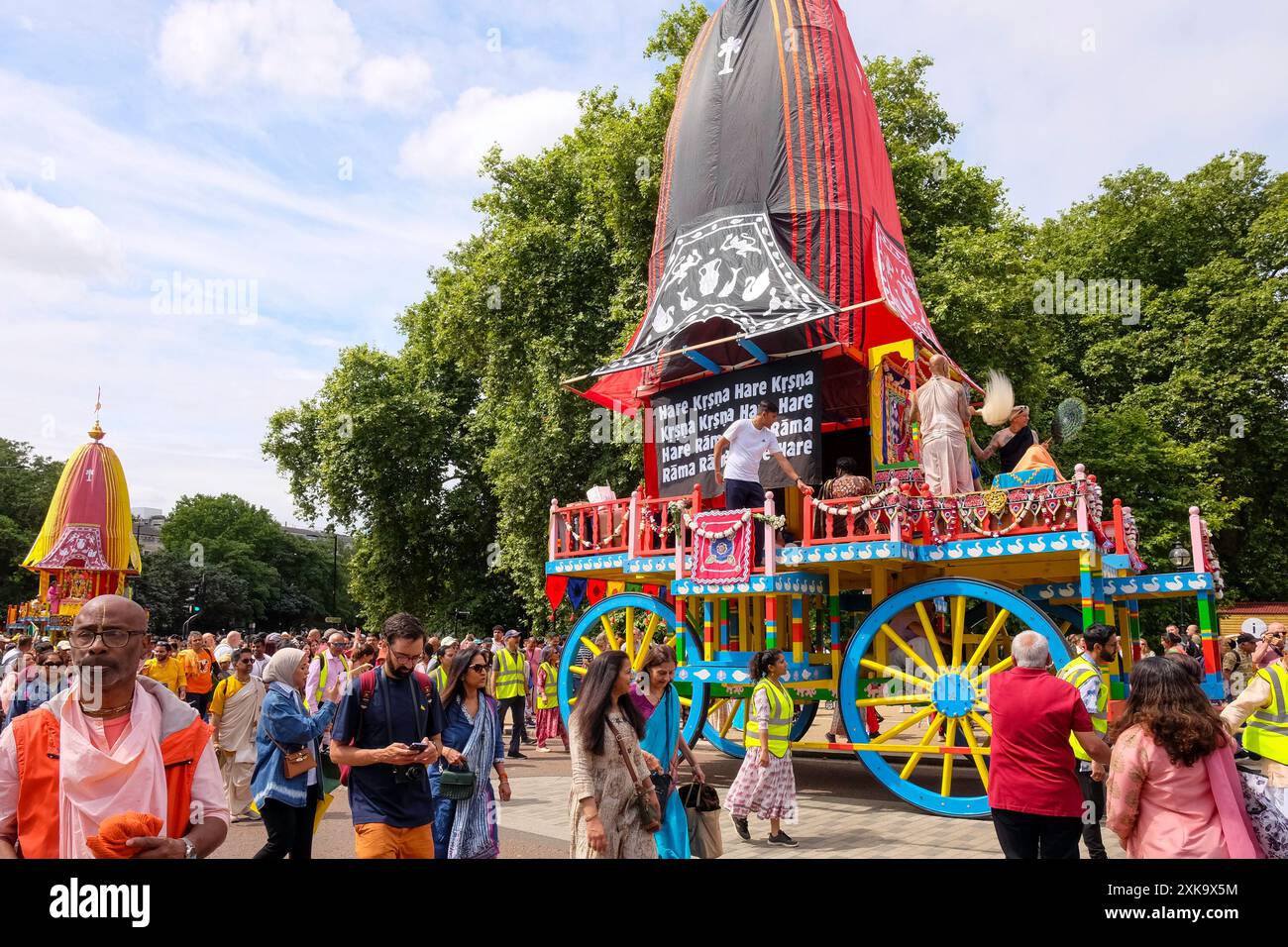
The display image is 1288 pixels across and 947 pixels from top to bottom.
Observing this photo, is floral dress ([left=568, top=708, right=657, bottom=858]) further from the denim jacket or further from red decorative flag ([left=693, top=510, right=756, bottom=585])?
red decorative flag ([left=693, top=510, right=756, bottom=585])

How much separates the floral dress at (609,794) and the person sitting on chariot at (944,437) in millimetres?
6548

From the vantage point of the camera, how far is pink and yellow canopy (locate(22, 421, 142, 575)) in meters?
32.7

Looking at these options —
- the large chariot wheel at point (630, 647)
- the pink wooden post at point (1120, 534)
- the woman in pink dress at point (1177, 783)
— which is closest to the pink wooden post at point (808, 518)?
the large chariot wheel at point (630, 647)

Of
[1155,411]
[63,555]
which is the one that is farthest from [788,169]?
[63,555]

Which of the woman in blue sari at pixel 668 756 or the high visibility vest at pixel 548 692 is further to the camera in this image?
the high visibility vest at pixel 548 692

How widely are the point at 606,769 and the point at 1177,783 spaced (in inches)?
92.7

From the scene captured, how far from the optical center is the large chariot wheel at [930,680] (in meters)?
8.88

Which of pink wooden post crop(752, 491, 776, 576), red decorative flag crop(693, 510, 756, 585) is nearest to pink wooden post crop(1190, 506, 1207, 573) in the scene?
pink wooden post crop(752, 491, 776, 576)

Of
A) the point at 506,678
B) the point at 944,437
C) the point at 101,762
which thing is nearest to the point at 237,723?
the point at 506,678

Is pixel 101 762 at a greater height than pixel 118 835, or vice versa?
pixel 101 762

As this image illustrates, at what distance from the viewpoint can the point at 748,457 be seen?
10.7m

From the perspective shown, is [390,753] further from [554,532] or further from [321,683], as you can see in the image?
[554,532]

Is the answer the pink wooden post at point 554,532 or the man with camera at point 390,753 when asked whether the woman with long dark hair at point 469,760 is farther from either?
the pink wooden post at point 554,532
